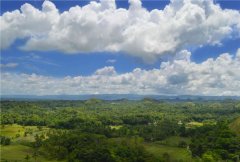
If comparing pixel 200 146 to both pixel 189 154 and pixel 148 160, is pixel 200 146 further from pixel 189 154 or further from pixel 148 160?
pixel 148 160

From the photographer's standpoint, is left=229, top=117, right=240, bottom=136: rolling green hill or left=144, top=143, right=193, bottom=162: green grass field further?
left=229, top=117, right=240, bottom=136: rolling green hill

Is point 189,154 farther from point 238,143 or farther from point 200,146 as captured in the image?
point 238,143

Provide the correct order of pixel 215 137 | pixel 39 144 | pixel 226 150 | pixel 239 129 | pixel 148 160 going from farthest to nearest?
pixel 239 129 → pixel 39 144 → pixel 215 137 → pixel 226 150 → pixel 148 160

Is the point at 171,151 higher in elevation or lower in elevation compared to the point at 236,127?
lower

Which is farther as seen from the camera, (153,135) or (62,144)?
(153,135)

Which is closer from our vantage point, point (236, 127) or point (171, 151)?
point (171, 151)

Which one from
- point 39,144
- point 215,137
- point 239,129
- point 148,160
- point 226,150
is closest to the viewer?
point 148,160

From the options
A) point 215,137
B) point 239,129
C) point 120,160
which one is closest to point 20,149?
point 120,160

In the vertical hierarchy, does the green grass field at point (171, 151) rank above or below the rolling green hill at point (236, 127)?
below

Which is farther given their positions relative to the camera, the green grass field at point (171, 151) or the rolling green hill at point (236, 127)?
the rolling green hill at point (236, 127)

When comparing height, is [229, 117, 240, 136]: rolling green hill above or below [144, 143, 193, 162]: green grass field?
above
